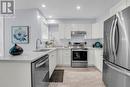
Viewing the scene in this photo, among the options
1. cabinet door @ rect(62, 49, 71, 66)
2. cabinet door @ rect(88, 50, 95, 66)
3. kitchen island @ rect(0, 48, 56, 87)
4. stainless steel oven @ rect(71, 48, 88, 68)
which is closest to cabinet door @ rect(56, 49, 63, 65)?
cabinet door @ rect(62, 49, 71, 66)

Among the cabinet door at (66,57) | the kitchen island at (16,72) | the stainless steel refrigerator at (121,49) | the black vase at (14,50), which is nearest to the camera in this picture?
A: the kitchen island at (16,72)

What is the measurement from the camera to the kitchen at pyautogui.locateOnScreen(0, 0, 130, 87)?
2.11 m

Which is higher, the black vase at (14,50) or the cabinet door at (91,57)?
the black vase at (14,50)

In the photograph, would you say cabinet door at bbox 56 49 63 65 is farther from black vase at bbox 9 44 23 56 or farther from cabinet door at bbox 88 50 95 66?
black vase at bbox 9 44 23 56

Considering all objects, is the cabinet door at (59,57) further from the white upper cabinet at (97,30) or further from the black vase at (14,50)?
the black vase at (14,50)

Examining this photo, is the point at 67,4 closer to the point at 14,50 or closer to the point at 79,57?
the point at 14,50

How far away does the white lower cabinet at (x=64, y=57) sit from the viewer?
21.4 feet

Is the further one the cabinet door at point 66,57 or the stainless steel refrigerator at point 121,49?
the cabinet door at point 66,57

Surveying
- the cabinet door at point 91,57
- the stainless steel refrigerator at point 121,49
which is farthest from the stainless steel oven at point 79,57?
the stainless steel refrigerator at point 121,49

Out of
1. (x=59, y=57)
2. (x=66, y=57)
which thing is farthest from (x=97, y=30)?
(x=59, y=57)

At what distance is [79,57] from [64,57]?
29.8 inches

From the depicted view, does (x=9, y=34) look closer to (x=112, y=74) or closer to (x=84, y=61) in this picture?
(x=84, y=61)

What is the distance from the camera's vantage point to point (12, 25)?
5.17m

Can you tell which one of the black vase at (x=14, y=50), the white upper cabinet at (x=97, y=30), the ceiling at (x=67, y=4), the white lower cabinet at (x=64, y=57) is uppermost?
the ceiling at (x=67, y=4)
